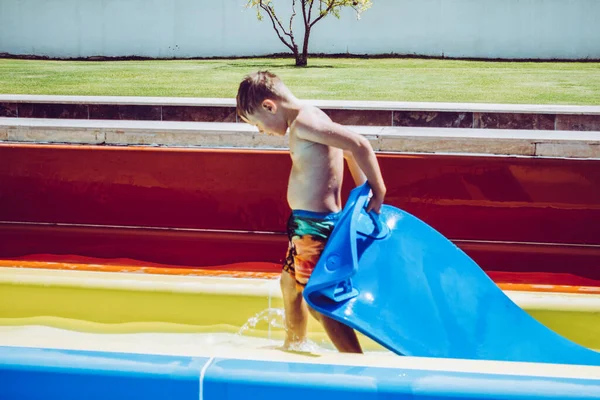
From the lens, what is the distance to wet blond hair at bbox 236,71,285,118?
2.30 metres

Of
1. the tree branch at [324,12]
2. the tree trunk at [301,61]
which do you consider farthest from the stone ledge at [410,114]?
the tree branch at [324,12]

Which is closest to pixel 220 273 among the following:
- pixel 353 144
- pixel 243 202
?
pixel 243 202

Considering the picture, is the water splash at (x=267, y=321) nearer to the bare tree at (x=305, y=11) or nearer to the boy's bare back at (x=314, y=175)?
the boy's bare back at (x=314, y=175)

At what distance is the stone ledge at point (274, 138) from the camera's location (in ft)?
14.0

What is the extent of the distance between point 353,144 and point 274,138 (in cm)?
246

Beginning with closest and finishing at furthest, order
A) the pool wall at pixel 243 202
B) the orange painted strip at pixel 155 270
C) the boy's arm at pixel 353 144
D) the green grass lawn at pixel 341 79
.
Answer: the boy's arm at pixel 353 144 → the orange painted strip at pixel 155 270 → the pool wall at pixel 243 202 → the green grass lawn at pixel 341 79

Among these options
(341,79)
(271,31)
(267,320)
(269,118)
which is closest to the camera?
(269,118)

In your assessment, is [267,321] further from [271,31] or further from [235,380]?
[271,31]

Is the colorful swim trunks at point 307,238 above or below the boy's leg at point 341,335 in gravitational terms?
above

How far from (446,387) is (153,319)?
75.7 inches

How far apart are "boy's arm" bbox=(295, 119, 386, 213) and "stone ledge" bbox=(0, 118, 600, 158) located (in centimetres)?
205

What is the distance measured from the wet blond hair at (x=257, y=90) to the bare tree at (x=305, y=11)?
1404cm

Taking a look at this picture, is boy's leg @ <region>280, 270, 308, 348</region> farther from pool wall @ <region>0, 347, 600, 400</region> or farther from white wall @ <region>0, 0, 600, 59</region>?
white wall @ <region>0, 0, 600, 59</region>

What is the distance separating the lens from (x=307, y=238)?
2.38 meters
